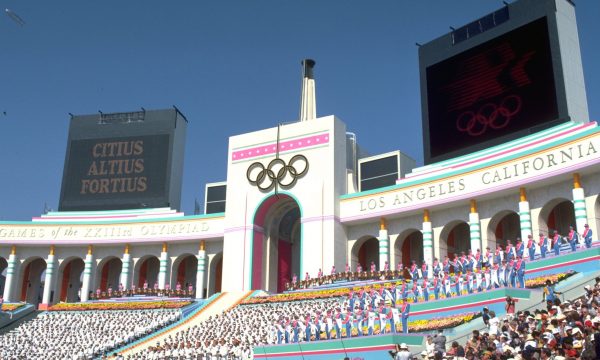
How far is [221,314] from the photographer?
40906 mm

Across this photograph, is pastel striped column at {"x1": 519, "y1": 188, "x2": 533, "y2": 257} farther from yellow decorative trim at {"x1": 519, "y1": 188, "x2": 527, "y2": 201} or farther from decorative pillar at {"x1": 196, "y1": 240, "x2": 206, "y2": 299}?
decorative pillar at {"x1": 196, "y1": 240, "x2": 206, "y2": 299}

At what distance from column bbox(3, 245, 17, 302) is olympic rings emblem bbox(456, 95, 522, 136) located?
39.1 meters

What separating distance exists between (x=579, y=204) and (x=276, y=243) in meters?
24.4

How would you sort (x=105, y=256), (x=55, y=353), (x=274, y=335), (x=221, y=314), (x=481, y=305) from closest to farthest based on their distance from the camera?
(x=481, y=305), (x=274, y=335), (x=55, y=353), (x=221, y=314), (x=105, y=256)

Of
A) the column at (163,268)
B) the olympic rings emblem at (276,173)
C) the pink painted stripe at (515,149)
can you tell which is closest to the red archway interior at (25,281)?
the column at (163,268)

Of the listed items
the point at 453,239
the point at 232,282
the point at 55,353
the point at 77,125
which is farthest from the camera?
the point at 77,125

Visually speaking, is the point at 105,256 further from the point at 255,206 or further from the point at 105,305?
the point at 255,206

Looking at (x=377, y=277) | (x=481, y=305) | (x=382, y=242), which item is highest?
(x=382, y=242)

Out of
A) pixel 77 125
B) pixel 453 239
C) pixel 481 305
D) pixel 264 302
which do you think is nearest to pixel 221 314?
pixel 264 302

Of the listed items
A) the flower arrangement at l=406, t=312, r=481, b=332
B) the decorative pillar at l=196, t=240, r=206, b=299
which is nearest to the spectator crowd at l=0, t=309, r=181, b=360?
the decorative pillar at l=196, t=240, r=206, b=299

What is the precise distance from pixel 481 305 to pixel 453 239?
21.0 m

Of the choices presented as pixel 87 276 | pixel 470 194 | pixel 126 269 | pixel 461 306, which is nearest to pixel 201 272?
pixel 126 269

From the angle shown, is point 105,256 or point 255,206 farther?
point 105,256

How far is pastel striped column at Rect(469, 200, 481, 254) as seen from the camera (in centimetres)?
4034
